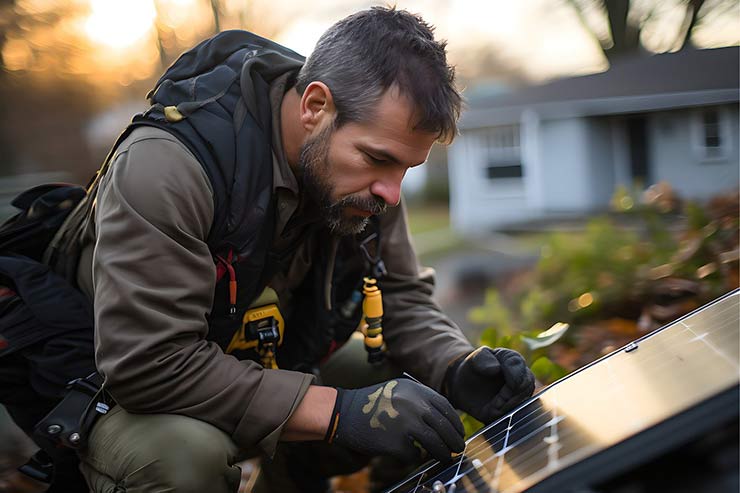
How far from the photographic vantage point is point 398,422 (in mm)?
1837

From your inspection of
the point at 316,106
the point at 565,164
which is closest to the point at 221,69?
the point at 316,106

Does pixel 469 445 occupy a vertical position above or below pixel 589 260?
above

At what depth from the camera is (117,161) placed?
76.9 inches

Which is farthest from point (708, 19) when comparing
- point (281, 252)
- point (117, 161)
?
point (117, 161)

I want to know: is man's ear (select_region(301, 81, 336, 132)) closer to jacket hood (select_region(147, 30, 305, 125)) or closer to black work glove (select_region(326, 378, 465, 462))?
jacket hood (select_region(147, 30, 305, 125))

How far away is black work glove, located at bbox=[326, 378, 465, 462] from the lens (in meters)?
1.79

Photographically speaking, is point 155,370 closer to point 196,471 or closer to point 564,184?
point 196,471

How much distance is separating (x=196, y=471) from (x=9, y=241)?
108cm

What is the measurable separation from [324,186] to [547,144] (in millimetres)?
19064

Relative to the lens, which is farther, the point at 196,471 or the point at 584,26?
the point at 584,26

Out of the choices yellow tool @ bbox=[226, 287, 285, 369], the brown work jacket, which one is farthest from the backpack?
yellow tool @ bbox=[226, 287, 285, 369]

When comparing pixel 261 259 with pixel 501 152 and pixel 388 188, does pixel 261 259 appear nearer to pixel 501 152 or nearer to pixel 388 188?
pixel 388 188

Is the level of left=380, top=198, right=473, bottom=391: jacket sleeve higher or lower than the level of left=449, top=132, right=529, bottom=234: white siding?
higher

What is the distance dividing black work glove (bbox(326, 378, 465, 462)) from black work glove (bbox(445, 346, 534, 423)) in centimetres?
27
